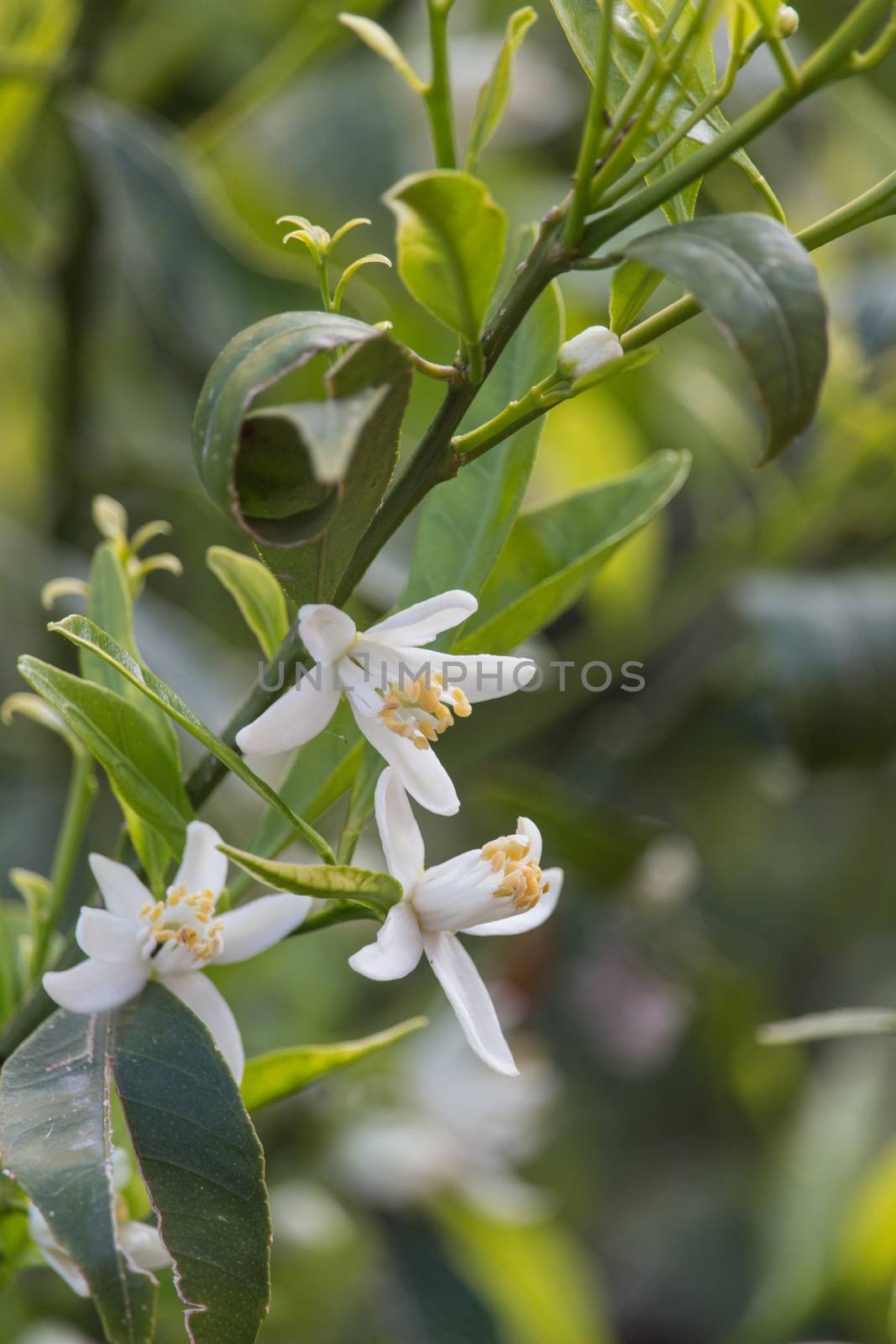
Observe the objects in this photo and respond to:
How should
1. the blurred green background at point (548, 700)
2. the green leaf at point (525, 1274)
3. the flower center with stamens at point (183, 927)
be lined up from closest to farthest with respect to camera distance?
the flower center with stamens at point (183, 927), the blurred green background at point (548, 700), the green leaf at point (525, 1274)

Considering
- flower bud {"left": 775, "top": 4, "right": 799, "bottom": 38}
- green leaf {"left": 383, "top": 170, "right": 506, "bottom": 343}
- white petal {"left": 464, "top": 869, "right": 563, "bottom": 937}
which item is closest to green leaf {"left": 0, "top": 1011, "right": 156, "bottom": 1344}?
white petal {"left": 464, "top": 869, "right": 563, "bottom": 937}

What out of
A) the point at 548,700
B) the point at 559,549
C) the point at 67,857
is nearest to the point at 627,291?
the point at 559,549

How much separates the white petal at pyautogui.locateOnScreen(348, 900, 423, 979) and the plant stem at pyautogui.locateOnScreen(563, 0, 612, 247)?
0.57ft

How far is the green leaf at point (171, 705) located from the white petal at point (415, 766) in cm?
3

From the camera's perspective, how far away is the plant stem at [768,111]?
0.96ft

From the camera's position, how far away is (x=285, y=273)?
917 mm

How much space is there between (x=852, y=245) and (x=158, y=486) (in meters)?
0.70

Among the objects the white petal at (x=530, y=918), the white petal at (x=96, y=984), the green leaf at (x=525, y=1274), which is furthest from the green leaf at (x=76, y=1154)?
the green leaf at (x=525, y=1274)

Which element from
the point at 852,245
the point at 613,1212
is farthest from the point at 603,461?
the point at 613,1212

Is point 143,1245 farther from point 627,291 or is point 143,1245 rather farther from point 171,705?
point 627,291

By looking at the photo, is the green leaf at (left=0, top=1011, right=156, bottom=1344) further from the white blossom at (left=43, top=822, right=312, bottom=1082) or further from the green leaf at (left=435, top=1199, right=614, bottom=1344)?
the green leaf at (left=435, top=1199, right=614, bottom=1344)

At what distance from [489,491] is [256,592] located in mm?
79

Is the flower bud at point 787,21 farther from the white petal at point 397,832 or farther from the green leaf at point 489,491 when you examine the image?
the white petal at point 397,832

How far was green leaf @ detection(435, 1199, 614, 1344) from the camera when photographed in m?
1.11
